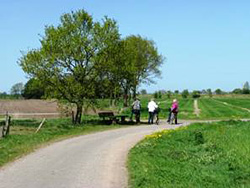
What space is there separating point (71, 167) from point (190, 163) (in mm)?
3405

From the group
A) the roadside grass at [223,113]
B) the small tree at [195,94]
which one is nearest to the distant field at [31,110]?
the roadside grass at [223,113]

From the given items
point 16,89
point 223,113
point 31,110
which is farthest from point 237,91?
point 31,110

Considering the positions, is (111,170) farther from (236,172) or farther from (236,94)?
(236,94)

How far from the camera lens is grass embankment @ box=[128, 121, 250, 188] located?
33.3 feet

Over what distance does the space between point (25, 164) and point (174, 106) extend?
18944 millimetres

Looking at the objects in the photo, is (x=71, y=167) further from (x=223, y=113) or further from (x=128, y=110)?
(x=223, y=113)

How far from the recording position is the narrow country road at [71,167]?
10656 millimetres

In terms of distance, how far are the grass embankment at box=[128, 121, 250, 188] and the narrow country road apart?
53cm

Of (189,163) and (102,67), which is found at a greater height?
(102,67)

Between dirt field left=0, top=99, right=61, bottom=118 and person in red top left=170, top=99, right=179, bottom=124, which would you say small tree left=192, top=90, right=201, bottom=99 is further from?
person in red top left=170, top=99, right=179, bottom=124

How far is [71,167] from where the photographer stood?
12938 millimetres

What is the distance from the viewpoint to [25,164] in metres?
13.7

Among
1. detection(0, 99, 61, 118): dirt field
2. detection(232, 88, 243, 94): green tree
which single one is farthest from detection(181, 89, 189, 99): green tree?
detection(0, 99, 61, 118): dirt field

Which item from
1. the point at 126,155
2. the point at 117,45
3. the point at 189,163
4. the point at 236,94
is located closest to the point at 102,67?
the point at 117,45
